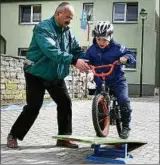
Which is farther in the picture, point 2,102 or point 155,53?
point 155,53

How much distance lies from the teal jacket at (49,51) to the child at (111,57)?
0.34m

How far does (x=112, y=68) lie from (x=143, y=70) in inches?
807

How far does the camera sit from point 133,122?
10070mm

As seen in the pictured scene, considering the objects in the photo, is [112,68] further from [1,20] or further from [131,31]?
[1,20]

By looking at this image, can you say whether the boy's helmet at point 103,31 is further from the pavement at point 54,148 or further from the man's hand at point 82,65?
the pavement at point 54,148

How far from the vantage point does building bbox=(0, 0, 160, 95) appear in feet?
84.9

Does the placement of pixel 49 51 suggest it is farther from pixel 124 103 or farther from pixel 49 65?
pixel 124 103

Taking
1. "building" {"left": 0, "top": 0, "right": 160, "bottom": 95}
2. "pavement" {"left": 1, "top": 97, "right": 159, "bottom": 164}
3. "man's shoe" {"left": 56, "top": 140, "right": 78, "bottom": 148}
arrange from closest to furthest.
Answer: "pavement" {"left": 1, "top": 97, "right": 159, "bottom": 164}, "man's shoe" {"left": 56, "top": 140, "right": 78, "bottom": 148}, "building" {"left": 0, "top": 0, "right": 160, "bottom": 95}

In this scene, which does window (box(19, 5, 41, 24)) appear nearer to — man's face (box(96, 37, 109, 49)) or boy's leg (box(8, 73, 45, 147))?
boy's leg (box(8, 73, 45, 147))

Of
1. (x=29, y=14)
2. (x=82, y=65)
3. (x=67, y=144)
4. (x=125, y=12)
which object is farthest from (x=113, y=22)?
(x=82, y=65)

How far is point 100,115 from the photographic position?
5957mm

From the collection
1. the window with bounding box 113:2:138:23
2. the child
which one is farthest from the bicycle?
the window with bounding box 113:2:138:23

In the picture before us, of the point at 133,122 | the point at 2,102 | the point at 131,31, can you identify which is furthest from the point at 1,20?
the point at 133,122

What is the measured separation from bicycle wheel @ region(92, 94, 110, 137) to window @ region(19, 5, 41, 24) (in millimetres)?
23275
